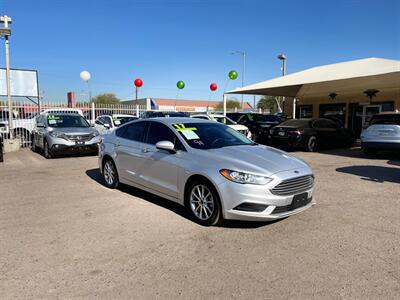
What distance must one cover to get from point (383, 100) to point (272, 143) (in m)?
9.38

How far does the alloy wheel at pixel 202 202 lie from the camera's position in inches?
182

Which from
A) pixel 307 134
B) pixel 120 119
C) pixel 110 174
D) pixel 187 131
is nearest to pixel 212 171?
pixel 187 131

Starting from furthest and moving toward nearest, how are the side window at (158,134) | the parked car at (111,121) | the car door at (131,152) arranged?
the parked car at (111,121)
the car door at (131,152)
the side window at (158,134)

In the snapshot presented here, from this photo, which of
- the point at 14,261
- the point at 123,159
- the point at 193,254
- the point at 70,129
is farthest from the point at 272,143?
the point at 14,261

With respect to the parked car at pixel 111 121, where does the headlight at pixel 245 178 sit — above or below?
below

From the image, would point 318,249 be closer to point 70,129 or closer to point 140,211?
point 140,211

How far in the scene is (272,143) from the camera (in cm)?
1416

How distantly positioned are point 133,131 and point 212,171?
8.35 ft

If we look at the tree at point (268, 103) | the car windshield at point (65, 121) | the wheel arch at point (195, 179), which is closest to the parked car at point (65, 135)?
the car windshield at point (65, 121)

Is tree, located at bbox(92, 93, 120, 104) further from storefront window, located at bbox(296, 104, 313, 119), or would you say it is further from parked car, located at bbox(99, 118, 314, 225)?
parked car, located at bbox(99, 118, 314, 225)

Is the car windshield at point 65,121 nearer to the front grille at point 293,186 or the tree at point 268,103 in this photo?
the front grille at point 293,186

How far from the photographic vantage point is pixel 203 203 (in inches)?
187

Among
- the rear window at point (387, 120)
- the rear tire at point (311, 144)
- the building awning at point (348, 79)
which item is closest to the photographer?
the rear window at point (387, 120)

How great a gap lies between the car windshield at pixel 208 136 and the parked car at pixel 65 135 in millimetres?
6947
